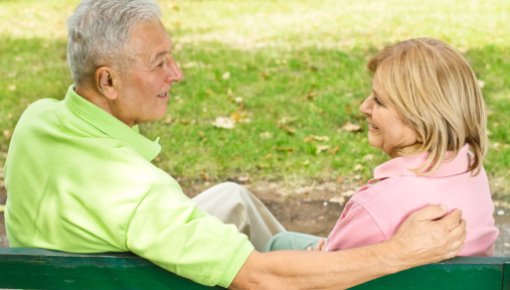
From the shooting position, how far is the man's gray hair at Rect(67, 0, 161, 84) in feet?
8.16

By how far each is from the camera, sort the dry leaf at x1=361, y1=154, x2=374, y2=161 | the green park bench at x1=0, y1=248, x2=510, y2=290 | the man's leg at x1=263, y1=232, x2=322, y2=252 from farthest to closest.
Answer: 1. the dry leaf at x1=361, y1=154, x2=374, y2=161
2. the man's leg at x1=263, y1=232, x2=322, y2=252
3. the green park bench at x1=0, y1=248, x2=510, y2=290

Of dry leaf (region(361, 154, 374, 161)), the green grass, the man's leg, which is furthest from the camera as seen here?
the green grass

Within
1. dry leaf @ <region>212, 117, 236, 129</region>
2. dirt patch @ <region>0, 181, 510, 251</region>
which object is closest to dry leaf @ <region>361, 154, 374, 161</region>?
dirt patch @ <region>0, 181, 510, 251</region>

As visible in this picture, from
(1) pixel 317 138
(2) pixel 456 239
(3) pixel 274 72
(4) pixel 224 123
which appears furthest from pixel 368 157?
(2) pixel 456 239

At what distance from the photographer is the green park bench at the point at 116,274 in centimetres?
206

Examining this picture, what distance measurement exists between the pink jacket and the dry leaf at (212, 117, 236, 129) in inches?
164

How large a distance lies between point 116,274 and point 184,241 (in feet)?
0.57

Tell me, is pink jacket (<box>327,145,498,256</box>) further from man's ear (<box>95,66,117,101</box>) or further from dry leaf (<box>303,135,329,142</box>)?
dry leaf (<box>303,135,329,142</box>)

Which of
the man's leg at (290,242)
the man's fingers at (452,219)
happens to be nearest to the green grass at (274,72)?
the man's leg at (290,242)

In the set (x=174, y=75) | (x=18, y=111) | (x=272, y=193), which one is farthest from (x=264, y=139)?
(x=174, y=75)

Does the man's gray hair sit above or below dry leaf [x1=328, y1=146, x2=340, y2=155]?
above

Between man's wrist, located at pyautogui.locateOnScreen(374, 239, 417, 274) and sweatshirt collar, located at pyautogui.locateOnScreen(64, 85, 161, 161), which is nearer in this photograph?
man's wrist, located at pyautogui.locateOnScreen(374, 239, 417, 274)

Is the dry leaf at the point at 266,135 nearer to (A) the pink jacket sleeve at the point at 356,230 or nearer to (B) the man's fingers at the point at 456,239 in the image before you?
(A) the pink jacket sleeve at the point at 356,230

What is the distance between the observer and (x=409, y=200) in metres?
2.33
